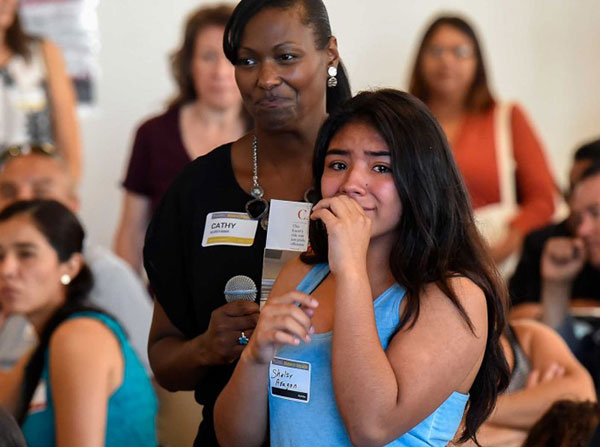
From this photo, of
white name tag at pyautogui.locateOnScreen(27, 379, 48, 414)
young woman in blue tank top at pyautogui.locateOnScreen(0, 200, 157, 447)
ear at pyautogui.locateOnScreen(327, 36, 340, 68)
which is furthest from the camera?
white name tag at pyautogui.locateOnScreen(27, 379, 48, 414)

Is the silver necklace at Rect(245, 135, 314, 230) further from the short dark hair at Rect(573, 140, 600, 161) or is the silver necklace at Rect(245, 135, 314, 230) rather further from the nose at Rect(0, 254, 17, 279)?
the short dark hair at Rect(573, 140, 600, 161)

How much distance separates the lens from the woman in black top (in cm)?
188

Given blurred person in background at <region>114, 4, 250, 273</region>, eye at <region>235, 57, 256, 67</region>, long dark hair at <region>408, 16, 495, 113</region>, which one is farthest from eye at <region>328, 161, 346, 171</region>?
long dark hair at <region>408, 16, 495, 113</region>

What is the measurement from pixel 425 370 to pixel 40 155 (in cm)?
271

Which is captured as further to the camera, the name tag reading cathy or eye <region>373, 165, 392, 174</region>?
the name tag reading cathy

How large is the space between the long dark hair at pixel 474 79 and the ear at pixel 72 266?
6.17ft

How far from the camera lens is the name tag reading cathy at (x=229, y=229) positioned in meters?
1.98

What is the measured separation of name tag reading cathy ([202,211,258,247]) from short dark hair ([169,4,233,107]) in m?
2.11

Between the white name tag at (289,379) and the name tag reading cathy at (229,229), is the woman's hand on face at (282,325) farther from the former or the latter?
the name tag reading cathy at (229,229)

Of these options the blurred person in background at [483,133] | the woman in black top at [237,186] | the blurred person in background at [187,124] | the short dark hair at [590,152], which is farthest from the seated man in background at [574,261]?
the woman in black top at [237,186]

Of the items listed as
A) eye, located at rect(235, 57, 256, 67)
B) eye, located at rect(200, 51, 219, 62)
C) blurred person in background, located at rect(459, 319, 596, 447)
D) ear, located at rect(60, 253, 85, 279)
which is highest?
eye, located at rect(235, 57, 256, 67)

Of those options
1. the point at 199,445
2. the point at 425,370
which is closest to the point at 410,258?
the point at 425,370

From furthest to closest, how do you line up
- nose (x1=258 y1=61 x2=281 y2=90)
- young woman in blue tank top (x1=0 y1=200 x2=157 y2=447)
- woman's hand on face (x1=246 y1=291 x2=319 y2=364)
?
1. young woman in blue tank top (x1=0 y1=200 x2=157 y2=447)
2. nose (x1=258 y1=61 x2=281 y2=90)
3. woman's hand on face (x1=246 y1=291 x2=319 y2=364)

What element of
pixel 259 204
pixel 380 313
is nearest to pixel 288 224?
pixel 259 204
